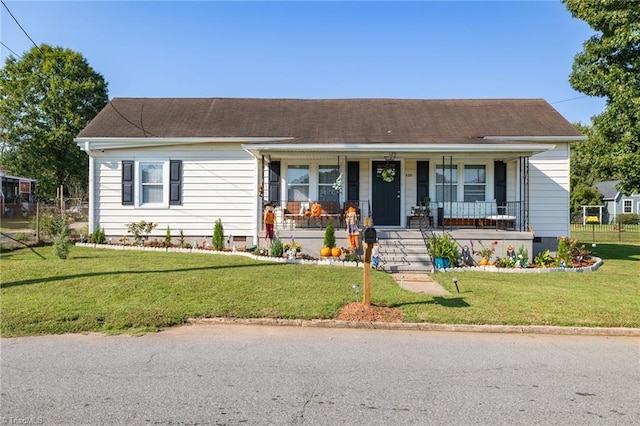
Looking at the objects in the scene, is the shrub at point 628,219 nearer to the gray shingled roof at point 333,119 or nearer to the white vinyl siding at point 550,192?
the gray shingled roof at point 333,119

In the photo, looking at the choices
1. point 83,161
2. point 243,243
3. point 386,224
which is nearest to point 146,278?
point 243,243

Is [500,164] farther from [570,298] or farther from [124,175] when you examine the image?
[124,175]

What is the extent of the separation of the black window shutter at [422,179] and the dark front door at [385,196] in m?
0.65

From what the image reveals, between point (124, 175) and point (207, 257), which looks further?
point (124, 175)

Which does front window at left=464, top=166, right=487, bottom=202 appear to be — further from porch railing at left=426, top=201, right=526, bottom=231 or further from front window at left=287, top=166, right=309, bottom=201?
front window at left=287, top=166, right=309, bottom=201

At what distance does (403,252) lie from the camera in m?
10.7

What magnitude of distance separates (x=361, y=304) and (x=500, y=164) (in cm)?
889

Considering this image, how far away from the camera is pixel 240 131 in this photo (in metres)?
13.5

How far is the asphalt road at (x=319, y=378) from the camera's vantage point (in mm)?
3254

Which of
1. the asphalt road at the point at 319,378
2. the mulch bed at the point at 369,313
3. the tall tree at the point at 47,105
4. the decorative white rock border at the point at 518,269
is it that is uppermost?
the tall tree at the point at 47,105

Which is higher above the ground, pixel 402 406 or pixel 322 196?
pixel 322 196

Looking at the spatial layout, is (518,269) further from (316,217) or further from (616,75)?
(616,75)

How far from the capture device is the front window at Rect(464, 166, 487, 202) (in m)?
13.0

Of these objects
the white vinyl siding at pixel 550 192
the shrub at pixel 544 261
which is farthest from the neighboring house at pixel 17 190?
the shrub at pixel 544 261
